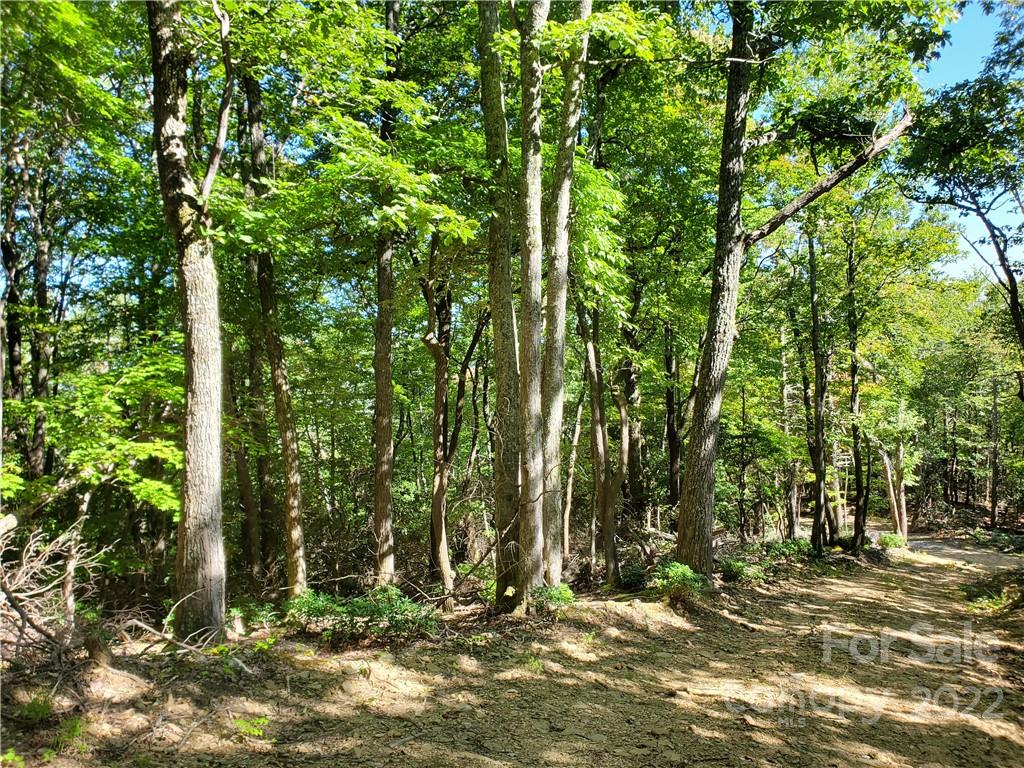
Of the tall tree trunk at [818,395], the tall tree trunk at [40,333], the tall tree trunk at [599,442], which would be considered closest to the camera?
the tall tree trunk at [40,333]

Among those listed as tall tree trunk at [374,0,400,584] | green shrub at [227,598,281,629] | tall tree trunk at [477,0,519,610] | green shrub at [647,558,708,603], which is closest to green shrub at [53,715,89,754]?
green shrub at [227,598,281,629]

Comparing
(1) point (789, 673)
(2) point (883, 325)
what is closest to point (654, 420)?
(2) point (883, 325)

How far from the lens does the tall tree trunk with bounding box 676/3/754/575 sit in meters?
8.07

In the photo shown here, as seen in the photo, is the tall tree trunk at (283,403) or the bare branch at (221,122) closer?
the bare branch at (221,122)

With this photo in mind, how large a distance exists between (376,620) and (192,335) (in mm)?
3467

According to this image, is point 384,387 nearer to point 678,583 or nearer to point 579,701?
point 678,583

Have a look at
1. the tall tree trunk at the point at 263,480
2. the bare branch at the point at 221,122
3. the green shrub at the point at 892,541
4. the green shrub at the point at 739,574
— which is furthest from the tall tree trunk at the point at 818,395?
the bare branch at the point at 221,122

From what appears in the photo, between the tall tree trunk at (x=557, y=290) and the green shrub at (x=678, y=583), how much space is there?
1.59 meters

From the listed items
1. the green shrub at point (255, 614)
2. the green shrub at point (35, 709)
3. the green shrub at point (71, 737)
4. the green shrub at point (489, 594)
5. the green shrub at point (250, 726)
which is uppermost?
the green shrub at point (35, 709)

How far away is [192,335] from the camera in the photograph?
526 centimetres

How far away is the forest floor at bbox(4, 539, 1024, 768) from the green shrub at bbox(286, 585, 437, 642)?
0.77 ft

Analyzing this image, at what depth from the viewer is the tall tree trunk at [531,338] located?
6820mm

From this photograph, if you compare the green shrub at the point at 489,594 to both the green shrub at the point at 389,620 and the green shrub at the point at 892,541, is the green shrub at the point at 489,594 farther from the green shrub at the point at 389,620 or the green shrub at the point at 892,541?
the green shrub at the point at 892,541

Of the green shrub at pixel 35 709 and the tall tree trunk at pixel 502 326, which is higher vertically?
the tall tree trunk at pixel 502 326
